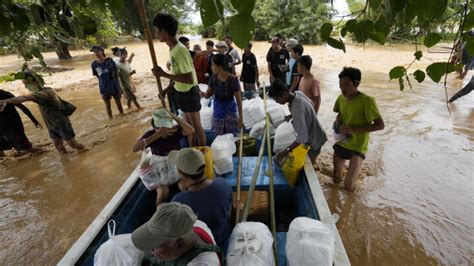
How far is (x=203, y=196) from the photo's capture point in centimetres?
190

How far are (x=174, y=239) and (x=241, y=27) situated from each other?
107 cm

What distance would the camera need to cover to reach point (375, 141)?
209 inches

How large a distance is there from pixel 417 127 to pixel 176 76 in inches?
214

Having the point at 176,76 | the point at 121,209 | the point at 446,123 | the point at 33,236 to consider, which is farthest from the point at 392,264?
the point at 446,123

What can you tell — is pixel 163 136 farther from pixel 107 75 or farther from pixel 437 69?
pixel 107 75

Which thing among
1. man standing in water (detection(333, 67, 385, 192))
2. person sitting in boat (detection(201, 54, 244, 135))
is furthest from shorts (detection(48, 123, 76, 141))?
man standing in water (detection(333, 67, 385, 192))

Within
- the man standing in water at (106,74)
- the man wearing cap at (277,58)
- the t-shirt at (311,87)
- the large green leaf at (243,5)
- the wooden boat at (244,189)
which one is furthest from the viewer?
the man standing in water at (106,74)

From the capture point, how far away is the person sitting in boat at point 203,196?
1.89m

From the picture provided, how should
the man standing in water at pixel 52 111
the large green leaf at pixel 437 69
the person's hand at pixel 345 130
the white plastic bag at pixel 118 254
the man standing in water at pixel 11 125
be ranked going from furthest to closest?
the man standing in water at pixel 11 125 → the man standing in water at pixel 52 111 → the person's hand at pixel 345 130 → the white plastic bag at pixel 118 254 → the large green leaf at pixel 437 69

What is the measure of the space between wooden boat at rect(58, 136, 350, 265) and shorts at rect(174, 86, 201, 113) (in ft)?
2.72

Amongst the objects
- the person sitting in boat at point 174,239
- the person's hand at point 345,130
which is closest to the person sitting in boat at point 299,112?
the person's hand at point 345,130

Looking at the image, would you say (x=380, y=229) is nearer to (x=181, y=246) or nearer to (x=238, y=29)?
(x=181, y=246)

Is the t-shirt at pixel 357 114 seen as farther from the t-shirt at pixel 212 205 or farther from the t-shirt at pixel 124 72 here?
the t-shirt at pixel 124 72

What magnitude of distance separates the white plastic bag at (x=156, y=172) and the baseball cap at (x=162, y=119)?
324mm
